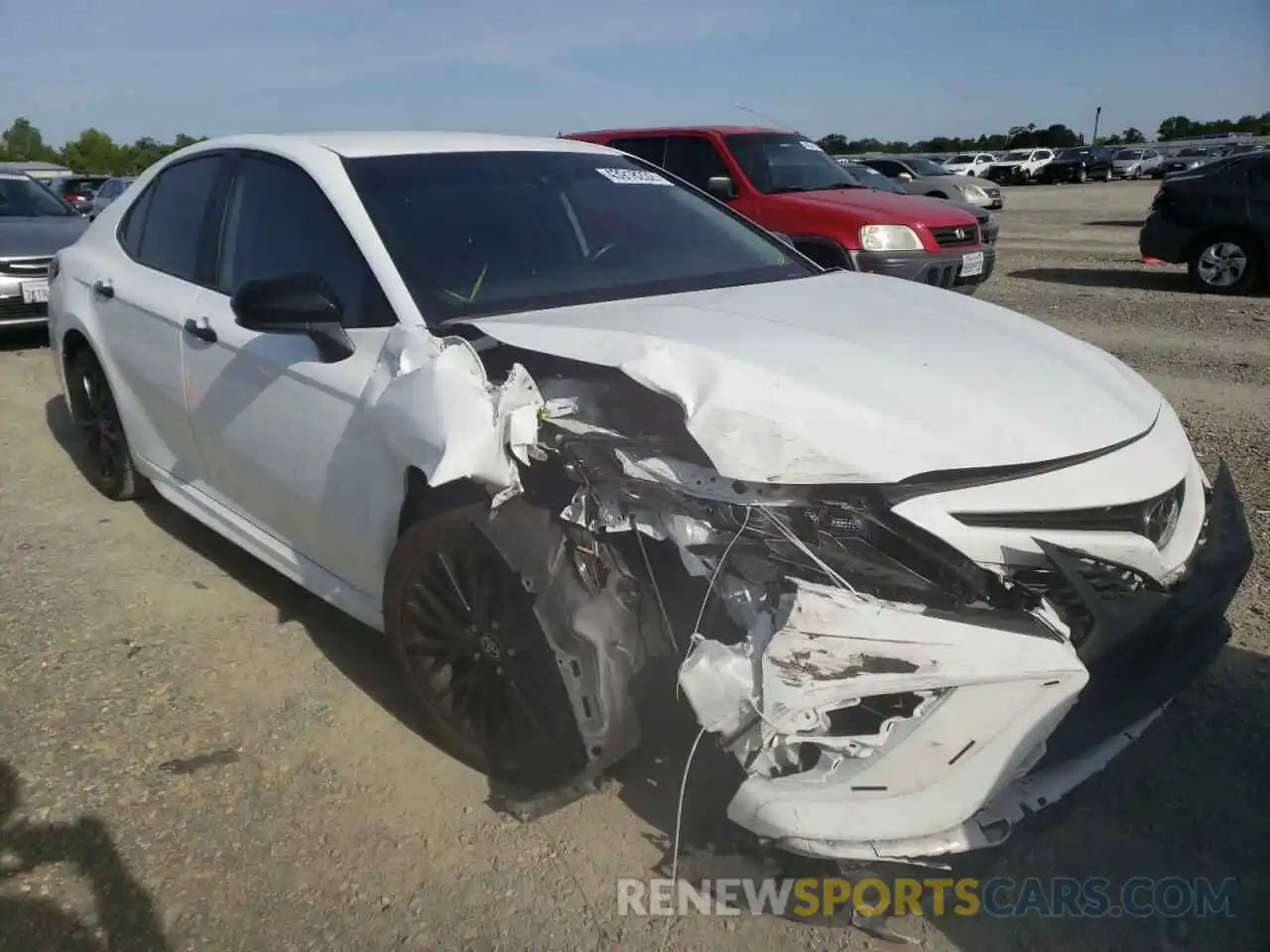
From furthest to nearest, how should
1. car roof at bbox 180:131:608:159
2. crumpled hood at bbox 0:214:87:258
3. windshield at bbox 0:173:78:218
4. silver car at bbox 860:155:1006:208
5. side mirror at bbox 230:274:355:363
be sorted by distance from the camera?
silver car at bbox 860:155:1006:208 < windshield at bbox 0:173:78:218 < crumpled hood at bbox 0:214:87:258 < car roof at bbox 180:131:608:159 < side mirror at bbox 230:274:355:363

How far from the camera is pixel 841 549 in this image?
2.21 m

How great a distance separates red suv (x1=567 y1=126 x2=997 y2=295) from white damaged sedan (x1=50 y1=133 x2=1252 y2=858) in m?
5.39

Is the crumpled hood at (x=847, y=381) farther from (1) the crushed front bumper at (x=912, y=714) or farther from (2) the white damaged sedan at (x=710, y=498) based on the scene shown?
(1) the crushed front bumper at (x=912, y=714)

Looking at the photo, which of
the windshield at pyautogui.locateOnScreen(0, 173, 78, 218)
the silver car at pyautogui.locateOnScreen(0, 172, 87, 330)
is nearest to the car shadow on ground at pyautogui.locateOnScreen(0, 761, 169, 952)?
the silver car at pyautogui.locateOnScreen(0, 172, 87, 330)

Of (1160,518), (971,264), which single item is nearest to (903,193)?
(971,264)

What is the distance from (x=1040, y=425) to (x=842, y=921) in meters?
1.20

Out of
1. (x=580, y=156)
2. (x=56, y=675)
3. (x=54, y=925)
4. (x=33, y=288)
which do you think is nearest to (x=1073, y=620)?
(x=54, y=925)

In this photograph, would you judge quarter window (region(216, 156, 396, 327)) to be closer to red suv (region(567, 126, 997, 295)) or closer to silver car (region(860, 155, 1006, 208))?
red suv (region(567, 126, 997, 295))

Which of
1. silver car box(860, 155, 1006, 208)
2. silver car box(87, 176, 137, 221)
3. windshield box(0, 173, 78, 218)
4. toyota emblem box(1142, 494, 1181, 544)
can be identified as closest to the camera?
toyota emblem box(1142, 494, 1181, 544)

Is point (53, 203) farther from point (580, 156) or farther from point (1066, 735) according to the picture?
point (1066, 735)

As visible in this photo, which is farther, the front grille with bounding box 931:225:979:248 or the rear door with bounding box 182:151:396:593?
the front grille with bounding box 931:225:979:248

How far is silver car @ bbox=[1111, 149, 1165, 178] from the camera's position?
139ft

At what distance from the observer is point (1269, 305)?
954 centimetres

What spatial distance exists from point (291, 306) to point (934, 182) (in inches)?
756
